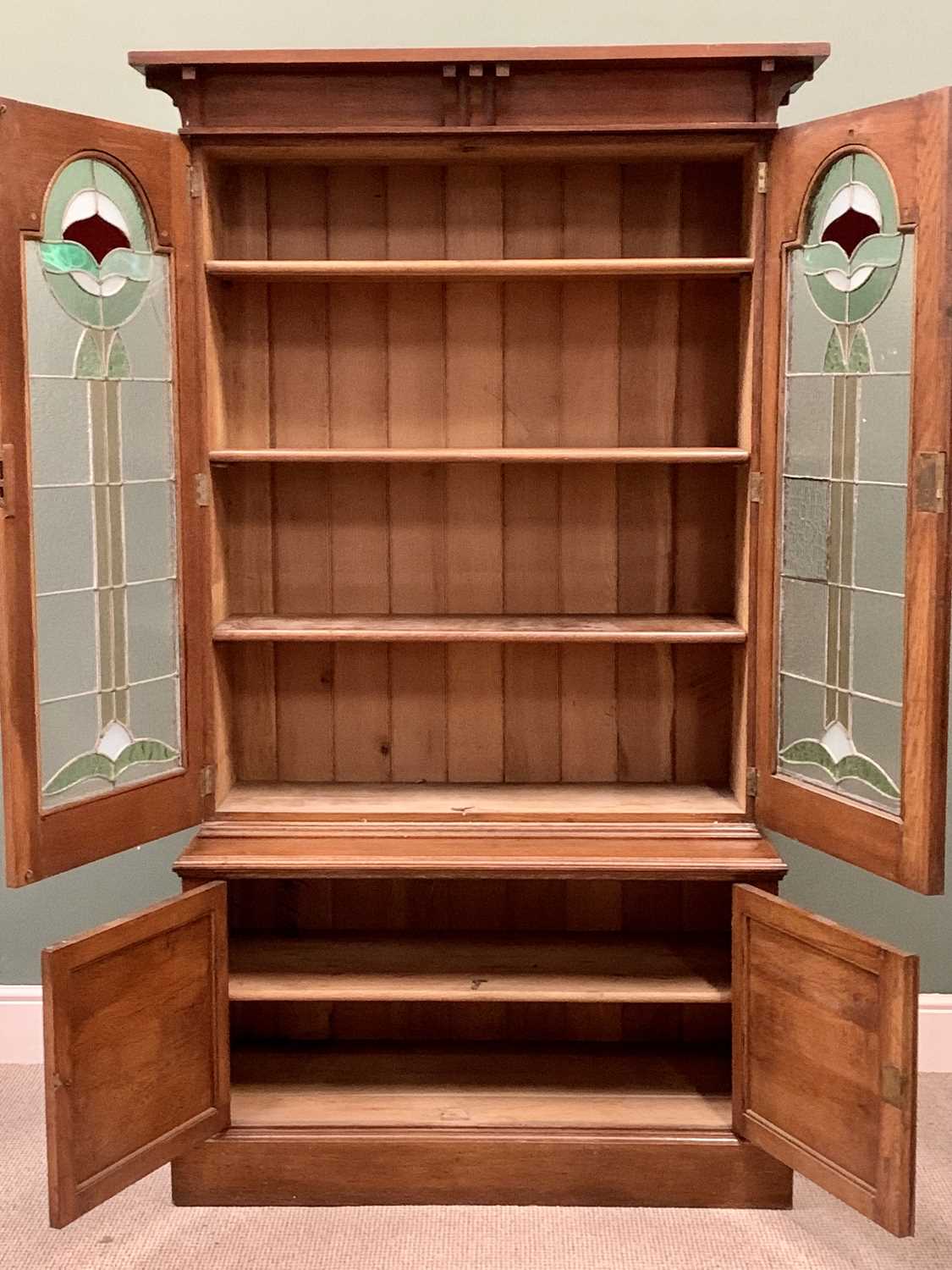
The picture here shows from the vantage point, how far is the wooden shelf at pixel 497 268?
8.61 feet

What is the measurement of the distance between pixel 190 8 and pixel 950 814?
8.44ft

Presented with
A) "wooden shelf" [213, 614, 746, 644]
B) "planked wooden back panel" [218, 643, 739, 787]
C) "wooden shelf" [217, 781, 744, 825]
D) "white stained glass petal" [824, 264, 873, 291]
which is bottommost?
"wooden shelf" [217, 781, 744, 825]

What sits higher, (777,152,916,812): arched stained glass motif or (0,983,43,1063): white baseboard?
(777,152,916,812): arched stained glass motif

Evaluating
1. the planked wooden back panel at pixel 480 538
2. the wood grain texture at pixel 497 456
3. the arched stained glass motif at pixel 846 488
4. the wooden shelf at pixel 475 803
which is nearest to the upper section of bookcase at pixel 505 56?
the arched stained glass motif at pixel 846 488

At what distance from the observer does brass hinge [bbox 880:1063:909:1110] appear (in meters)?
2.27

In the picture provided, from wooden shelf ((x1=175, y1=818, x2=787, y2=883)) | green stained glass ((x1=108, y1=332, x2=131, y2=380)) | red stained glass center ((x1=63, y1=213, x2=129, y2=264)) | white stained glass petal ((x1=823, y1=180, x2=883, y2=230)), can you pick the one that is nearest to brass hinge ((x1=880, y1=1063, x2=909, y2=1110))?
wooden shelf ((x1=175, y1=818, x2=787, y2=883))

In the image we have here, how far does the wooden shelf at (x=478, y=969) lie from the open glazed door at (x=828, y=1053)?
5.8 inches

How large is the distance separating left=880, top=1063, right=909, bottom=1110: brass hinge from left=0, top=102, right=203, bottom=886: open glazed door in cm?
141

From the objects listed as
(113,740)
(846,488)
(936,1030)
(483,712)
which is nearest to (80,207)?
(113,740)

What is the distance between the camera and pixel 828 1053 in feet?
7.92

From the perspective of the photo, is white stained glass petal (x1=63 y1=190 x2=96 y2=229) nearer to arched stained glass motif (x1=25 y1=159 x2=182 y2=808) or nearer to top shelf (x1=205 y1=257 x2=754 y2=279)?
arched stained glass motif (x1=25 y1=159 x2=182 y2=808)

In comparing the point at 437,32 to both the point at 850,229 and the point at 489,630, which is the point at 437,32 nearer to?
the point at 850,229

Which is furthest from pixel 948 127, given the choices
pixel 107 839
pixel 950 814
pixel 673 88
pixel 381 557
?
pixel 107 839

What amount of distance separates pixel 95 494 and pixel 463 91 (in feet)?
3.39
